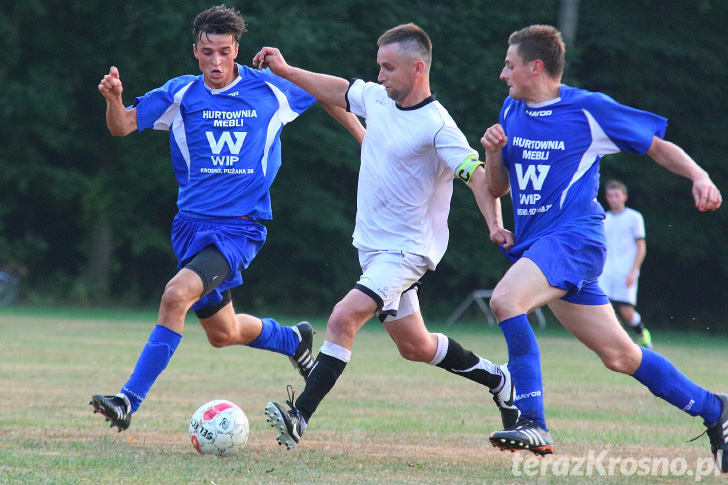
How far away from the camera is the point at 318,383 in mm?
5543

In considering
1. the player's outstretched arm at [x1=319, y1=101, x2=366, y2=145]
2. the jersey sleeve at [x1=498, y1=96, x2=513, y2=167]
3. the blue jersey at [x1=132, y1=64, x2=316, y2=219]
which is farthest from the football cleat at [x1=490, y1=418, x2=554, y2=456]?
the blue jersey at [x1=132, y1=64, x2=316, y2=219]

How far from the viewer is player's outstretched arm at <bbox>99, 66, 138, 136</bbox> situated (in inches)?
248

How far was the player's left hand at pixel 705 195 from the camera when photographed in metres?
4.90

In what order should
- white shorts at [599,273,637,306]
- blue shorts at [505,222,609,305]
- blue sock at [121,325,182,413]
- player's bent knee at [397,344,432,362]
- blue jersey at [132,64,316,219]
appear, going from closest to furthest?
blue shorts at [505,222,609,305] → blue sock at [121,325,182,413] → player's bent knee at [397,344,432,362] → blue jersey at [132,64,316,219] → white shorts at [599,273,637,306]

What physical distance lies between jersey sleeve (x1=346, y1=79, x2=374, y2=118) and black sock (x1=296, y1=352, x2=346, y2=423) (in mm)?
1524

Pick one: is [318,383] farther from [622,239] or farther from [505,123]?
[622,239]

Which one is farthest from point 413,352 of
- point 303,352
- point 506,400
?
point 303,352

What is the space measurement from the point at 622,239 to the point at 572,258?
343 inches

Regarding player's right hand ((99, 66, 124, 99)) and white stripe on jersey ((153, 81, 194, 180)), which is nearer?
player's right hand ((99, 66, 124, 99))

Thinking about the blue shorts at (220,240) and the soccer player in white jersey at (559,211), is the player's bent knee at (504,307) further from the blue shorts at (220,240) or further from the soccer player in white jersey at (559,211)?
the blue shorts at (220,240)

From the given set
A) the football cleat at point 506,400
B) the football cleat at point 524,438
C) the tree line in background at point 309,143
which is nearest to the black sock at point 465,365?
the football cleat at point 506,400

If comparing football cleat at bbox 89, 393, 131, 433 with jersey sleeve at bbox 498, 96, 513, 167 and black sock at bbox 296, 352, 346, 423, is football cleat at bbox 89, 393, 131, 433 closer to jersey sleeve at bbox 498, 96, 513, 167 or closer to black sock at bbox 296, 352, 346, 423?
black sock at bbox 296, 352, 346, 423

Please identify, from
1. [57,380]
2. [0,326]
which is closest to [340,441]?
[57,380]

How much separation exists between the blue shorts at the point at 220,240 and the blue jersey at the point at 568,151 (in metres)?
1.94
